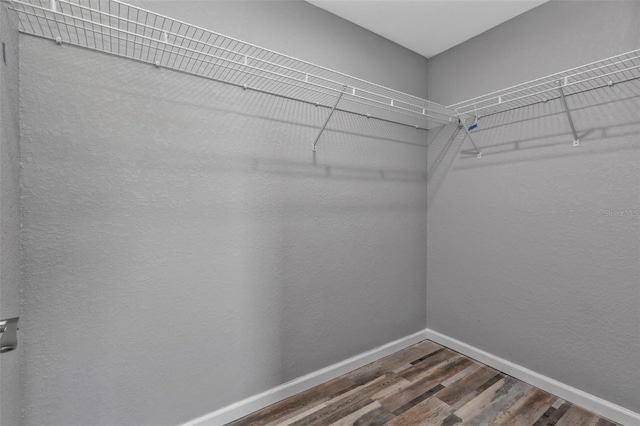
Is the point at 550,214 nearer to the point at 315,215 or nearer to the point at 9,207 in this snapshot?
the point at 315,215

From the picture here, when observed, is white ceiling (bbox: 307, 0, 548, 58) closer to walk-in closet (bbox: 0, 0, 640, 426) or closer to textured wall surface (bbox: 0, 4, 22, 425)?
walk-in closet (bbox: 0, 0, 640, 426)

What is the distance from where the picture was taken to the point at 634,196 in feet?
4.55

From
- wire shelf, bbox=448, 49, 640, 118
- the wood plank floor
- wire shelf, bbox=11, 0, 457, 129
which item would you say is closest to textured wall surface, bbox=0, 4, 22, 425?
wire shelf, bbox=11, 0, 457, 129

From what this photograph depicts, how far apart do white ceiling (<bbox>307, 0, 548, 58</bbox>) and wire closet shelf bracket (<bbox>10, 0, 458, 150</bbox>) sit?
39cm

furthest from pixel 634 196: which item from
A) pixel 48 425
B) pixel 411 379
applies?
pixel 48 425

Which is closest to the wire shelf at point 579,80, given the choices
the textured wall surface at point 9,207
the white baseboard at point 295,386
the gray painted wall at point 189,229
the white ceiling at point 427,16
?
the white ceiling at point 427,16

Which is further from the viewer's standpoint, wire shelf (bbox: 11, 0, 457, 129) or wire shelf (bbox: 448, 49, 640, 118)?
wire shelf (bbox: 448, 49, 640, 118)

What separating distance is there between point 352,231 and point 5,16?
166 centimetres

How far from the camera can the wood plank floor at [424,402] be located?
4.74ft

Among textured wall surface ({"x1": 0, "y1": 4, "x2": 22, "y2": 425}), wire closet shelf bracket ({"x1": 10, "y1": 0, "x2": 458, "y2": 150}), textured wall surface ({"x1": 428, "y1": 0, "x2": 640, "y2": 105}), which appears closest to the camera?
textured wall surface ({"x1": 0, "y1": 4, "x2": 22, "y2": 425})

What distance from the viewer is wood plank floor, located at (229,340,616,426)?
145 centimetres

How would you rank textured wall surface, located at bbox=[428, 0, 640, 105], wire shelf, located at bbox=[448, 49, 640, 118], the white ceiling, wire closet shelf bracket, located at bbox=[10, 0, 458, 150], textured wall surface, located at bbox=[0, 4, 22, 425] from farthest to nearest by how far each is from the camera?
1. the white ceiling
2. textured wall surface, located at bbox=[428, 0, 640, 105]
3. wire shelf, located at bbox=[448, 49, 640, 118]
4. wire closet shelf bracket, located at bbox=[10, 0, 458, 150]
5. textured wall surface, located at bbox=[0, 4, 22, 425]

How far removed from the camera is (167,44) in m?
1.01

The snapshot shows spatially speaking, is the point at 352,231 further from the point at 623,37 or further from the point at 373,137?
the point at 623,37
